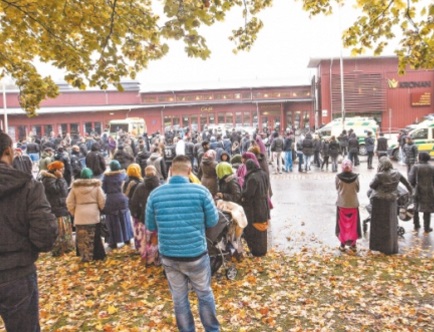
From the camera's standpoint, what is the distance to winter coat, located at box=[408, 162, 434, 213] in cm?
850

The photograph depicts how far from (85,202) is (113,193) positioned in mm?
839

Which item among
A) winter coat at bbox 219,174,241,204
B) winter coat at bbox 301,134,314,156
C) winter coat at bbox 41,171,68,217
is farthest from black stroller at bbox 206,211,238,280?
winter coat at bbox 301,134,314,156

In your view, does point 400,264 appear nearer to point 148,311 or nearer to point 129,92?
point 148,311

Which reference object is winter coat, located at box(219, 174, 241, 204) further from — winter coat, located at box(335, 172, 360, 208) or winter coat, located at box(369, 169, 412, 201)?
winter coat, located at box(369, 169, 412, 201)

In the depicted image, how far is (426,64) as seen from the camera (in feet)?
22.1

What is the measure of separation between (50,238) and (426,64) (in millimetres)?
6568

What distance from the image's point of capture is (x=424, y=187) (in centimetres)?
856

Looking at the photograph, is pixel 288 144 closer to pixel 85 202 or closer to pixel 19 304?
pixel 85 202

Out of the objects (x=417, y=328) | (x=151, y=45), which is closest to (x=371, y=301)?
(x=417, y=328)

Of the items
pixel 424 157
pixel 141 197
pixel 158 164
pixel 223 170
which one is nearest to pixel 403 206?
pixel 424 157

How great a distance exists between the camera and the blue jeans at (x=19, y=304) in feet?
9.84

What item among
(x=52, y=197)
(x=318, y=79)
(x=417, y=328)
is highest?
(x=318, y=79)

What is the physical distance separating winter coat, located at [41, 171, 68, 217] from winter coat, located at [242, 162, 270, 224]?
3685 mm

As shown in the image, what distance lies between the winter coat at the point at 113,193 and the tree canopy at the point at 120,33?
6.06ft
